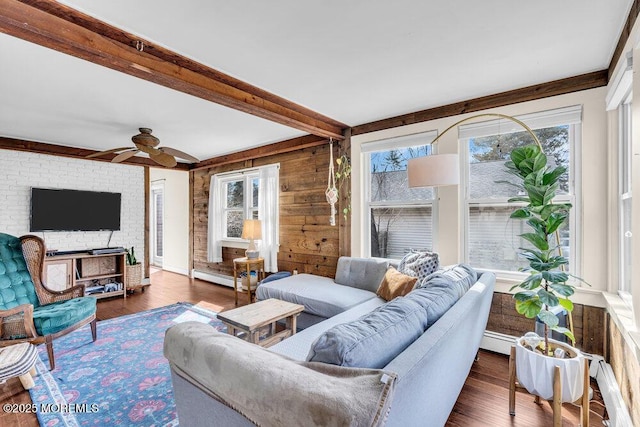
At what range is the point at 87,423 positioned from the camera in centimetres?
187

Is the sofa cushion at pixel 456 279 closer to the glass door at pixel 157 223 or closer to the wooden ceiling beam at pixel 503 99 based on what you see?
the wooden ceiling beam at pixel 503 99

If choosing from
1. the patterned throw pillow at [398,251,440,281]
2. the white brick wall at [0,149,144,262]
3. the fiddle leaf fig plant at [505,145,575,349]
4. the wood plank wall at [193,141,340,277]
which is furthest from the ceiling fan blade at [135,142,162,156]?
the fiddle leaf fig plant at [505,145,575,349]

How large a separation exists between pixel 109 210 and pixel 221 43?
4.43 meters

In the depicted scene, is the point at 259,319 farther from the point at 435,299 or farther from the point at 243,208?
the point at 243,208

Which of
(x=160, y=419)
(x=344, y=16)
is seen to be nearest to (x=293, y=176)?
(x=344, y=16)

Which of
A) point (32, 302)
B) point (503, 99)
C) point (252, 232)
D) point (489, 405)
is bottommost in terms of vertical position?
point (489, 405)

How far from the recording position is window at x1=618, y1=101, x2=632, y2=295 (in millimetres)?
2124

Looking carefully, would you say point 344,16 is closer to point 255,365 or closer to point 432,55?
point 432,55

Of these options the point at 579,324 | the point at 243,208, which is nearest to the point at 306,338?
the point at 579,324

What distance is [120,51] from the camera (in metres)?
1.85

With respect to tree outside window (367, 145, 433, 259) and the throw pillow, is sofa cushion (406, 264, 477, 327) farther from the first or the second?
tree outside window (367, 145, 433, 259)

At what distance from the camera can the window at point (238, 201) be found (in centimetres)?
523

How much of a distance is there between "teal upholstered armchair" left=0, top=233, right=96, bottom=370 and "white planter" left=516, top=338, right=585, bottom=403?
3.50 m

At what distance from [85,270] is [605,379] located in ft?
20.6
